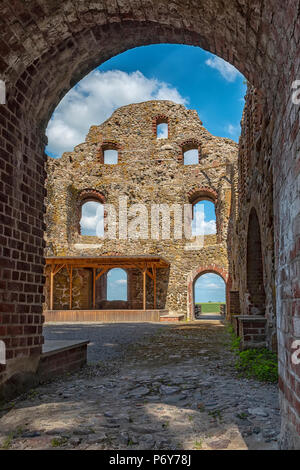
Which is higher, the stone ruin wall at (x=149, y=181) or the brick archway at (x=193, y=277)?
the stone ruin wall at (x=149, y=181)

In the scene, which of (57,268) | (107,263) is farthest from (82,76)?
(57,268)

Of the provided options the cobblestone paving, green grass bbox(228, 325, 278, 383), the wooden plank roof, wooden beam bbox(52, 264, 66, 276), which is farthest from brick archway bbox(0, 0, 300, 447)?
wooden beam bbox(52, 264, 66, 276)

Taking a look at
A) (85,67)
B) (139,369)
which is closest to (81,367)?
(139,369)

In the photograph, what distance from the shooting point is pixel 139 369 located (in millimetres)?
5277

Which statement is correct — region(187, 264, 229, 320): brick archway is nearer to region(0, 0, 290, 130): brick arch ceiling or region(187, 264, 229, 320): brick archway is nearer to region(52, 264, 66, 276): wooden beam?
region(52, 264, 66, 276): wooden beam

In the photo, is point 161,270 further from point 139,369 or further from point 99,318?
point 139,369

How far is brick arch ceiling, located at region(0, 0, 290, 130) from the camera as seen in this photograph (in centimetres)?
277

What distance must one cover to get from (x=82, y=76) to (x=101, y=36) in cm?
78

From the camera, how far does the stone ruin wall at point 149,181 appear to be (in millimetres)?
17562

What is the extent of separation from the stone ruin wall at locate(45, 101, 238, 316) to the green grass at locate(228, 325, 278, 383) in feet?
37.7

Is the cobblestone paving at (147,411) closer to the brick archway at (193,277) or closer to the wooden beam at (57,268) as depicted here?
the wooden beam at (57,268)

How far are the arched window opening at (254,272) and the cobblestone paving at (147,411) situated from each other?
261 cm

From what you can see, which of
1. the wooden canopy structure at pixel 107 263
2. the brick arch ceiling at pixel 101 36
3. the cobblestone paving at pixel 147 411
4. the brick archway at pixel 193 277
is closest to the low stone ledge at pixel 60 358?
the cobblestone paving at pixel 147 411
